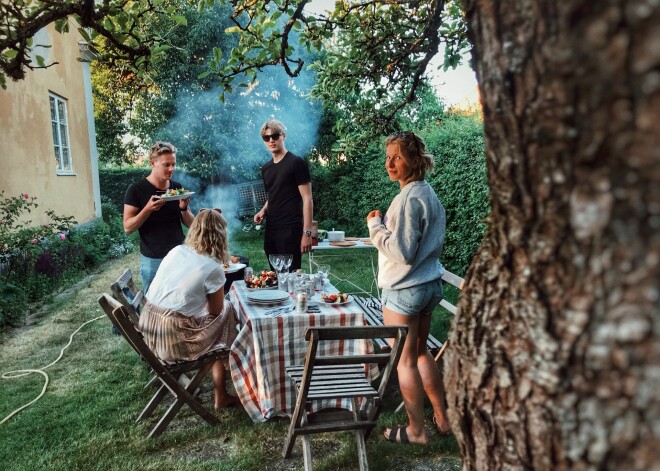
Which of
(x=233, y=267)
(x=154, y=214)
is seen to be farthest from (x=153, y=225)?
(x=233, y=267)

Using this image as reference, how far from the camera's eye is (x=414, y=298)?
3.33m

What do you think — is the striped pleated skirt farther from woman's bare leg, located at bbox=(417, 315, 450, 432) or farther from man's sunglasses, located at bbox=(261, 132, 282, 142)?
man's sunglasses, located at bbox=(261, 132, 282, 142)

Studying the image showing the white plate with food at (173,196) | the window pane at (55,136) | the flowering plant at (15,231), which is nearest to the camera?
the white plate with food at (173,196)

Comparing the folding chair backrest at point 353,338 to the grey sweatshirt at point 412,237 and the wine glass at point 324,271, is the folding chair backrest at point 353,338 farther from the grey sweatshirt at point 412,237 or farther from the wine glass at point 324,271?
the wine glass at point 324,271

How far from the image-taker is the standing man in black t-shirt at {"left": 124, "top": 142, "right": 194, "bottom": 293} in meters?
4.89

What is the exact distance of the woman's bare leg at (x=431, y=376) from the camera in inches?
142

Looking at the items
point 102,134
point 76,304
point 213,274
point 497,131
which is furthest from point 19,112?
point 102,134

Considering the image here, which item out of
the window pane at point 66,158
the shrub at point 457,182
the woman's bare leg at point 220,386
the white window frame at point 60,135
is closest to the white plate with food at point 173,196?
the woman's bare leg at point 220,386

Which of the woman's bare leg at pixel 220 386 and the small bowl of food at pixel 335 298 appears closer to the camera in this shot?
the small bowl of food at pixel 335 298

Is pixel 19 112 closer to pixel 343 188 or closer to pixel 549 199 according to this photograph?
pixel 343 188

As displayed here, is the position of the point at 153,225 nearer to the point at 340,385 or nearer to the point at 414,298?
the point at 340,385

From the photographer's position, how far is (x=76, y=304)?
7324mm

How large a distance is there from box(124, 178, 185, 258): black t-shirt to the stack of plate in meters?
1.34

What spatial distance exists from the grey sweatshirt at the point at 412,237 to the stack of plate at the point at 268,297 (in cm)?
95
